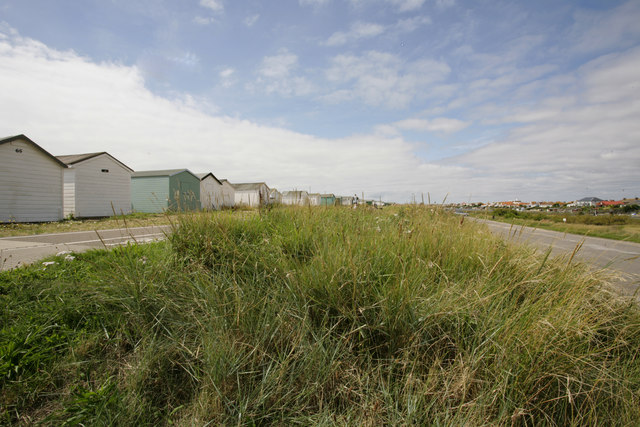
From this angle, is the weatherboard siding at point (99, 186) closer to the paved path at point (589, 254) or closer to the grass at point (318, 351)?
the grass at point (318, 351)

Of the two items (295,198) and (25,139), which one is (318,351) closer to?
(295,198)

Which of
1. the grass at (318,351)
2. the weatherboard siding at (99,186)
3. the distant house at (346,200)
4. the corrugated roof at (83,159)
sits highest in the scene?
the corrugated roof at (83,159)

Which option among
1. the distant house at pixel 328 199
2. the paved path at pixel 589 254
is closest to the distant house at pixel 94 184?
the distant house at pixel 328 199

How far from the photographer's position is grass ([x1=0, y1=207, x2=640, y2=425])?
1745 millimetres

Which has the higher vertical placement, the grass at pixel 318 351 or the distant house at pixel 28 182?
the distant house at pixel 28 182

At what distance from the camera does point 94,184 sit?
1905cm

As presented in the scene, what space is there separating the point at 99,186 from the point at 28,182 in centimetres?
403

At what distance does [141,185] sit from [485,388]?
104 feet

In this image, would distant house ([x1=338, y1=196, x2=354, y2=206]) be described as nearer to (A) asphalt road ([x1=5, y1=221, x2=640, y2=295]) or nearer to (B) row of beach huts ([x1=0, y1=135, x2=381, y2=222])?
(A) asphalt road ([x1=5, y1=221, x2=640, y2=295])

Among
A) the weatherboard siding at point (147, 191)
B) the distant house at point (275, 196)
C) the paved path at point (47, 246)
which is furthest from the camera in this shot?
the weatherboard siding at point (147, 191)

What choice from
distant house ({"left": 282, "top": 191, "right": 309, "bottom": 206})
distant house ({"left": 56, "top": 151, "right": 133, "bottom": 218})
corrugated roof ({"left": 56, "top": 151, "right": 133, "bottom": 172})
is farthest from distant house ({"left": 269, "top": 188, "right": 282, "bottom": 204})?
corrugated roof ({"left": 56, "top": 151, "right": 133, "bottom": 172})

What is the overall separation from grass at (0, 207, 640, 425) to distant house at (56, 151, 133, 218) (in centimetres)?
1920

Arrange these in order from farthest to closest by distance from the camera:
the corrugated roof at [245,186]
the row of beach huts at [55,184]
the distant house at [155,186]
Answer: the corrugated roof at [245,186]
the distant house at [155,186]
the row of beach huts at [55,184]

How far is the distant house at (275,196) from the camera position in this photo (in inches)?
223
